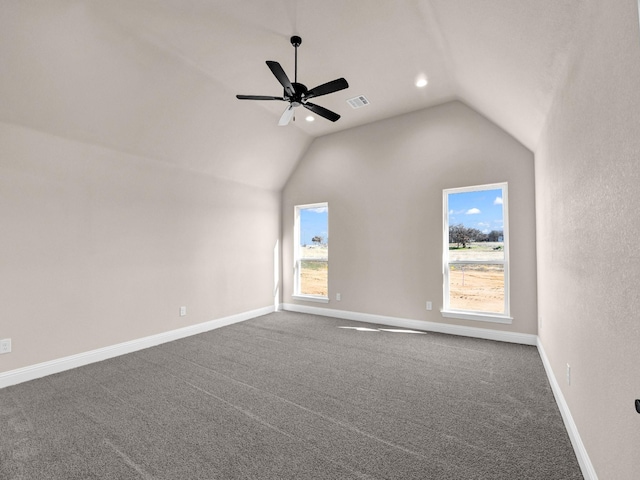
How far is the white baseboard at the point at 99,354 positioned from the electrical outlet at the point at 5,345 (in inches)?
8.2

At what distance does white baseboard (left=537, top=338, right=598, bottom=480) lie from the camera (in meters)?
1.65

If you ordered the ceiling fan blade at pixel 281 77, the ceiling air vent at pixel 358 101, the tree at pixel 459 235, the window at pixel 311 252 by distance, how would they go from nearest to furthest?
the ceiling fan blade at pixel 281 77
the ceiling air vent at pixel 358 101
the tree at pixel 459 235
the window at pixel 311 252

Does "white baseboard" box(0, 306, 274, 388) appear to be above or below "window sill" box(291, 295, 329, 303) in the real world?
below

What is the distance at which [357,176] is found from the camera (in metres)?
5.44

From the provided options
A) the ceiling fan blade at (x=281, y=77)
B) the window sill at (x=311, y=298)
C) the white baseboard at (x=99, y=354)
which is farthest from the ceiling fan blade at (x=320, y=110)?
the white baseboard at (x=99, y=354)

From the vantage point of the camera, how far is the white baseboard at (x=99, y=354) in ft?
9.81

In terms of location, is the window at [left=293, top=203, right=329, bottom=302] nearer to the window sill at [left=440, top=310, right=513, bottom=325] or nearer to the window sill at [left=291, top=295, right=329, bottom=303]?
the window sill at [left=291, top=295, right=329, bottom=303]

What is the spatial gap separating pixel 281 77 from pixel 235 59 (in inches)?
42.4

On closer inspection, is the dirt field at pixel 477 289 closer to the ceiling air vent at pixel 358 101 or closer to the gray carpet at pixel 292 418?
the gray carpet at pixel 292 418

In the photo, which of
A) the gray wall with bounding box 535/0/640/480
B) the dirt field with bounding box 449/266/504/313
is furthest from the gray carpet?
the dirt field with bounding box 449/266/504/313

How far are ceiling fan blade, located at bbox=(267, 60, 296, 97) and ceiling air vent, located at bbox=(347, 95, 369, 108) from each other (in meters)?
→ 1.68

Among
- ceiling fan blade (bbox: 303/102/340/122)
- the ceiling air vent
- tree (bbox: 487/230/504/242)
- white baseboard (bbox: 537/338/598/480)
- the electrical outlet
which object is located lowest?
white baseboard (bbox: 537/338/598/480)

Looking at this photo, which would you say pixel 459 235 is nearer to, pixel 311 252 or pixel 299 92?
pixel 311 252

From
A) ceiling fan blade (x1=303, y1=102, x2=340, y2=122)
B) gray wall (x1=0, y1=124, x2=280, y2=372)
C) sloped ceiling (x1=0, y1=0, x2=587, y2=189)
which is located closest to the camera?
sloped ceiling (x1=0, y1=0, x2=587, y2=189)
